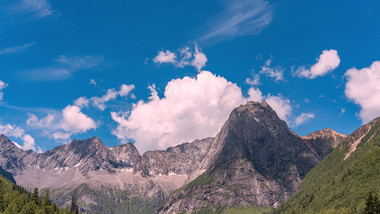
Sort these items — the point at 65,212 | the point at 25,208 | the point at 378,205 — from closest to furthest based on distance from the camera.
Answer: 1. the point at 378,205
2. the point at 25,208
3. the point at 65,212

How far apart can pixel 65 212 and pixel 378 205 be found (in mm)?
151731

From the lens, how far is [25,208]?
157m

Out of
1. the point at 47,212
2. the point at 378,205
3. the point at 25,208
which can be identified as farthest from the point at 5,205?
the point at 378,205

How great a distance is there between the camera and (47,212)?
178 meters

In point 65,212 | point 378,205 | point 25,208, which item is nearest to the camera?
point 378,205

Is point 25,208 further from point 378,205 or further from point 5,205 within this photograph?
point 378,205

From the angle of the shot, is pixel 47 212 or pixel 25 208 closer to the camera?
pixel 25 208

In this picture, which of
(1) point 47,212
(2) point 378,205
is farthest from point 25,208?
(2) point 378,205

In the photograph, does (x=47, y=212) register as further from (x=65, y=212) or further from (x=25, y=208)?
(x=25, y=208)

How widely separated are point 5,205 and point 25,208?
987cm

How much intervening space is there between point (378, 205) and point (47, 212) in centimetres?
16038

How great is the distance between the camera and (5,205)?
157 m

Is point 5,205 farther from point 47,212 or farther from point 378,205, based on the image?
point 378,205

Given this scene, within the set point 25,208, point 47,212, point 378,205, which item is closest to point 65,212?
point 47,212
